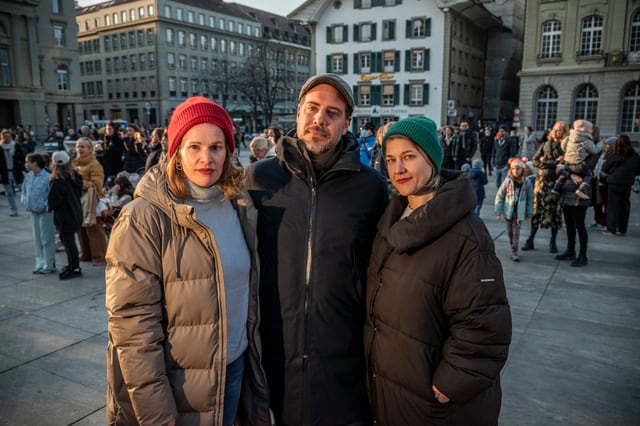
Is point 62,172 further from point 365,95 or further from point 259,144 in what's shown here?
point 365,95

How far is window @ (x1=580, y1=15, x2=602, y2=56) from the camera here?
35094 mm

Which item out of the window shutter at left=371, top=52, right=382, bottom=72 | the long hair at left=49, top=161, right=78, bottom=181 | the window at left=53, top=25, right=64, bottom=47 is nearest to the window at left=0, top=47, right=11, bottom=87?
the window at left=53, top=25, right=64, bottom=47

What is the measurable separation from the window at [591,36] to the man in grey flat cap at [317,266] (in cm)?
3986

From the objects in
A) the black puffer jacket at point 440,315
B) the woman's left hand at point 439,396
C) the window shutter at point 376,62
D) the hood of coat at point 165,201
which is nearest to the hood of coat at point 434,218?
the black puffer jacket at point 440,315

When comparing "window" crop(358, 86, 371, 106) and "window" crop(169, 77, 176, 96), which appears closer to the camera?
"window" crop(358, 86, 371, 106)

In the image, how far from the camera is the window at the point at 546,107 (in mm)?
37531

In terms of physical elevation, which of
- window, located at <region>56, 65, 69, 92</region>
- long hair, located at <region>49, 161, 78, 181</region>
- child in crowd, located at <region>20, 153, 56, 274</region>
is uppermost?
window, located at <region>56, 65, 69, 92</region>

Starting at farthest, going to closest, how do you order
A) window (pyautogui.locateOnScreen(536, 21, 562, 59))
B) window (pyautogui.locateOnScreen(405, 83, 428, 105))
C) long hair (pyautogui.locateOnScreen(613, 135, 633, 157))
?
1. window (pyautogui.locateOnScreen(405, 83, 428, 105))
2. window (pyautogui.locateOnScreen(536, 21, 562, 59))
3. long hair (pyautogui.locateOnScreen(613, 135, 633, 157))

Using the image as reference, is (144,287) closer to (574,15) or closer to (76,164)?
(76,164)

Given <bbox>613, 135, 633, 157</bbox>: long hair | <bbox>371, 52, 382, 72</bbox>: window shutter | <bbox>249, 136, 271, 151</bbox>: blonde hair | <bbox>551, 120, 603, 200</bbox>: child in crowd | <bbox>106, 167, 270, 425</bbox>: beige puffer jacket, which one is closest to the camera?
<bbox>106, 167, 270, 425</bbox>: beige puffer jacket

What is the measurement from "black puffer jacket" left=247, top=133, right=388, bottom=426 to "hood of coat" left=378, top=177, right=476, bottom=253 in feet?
0.94

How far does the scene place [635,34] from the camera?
3397cm

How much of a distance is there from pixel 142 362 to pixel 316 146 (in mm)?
1231

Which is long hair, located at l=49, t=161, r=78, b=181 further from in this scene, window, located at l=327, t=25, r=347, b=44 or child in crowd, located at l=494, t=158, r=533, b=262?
window, located at l=327, t=25, r=347, b=44
